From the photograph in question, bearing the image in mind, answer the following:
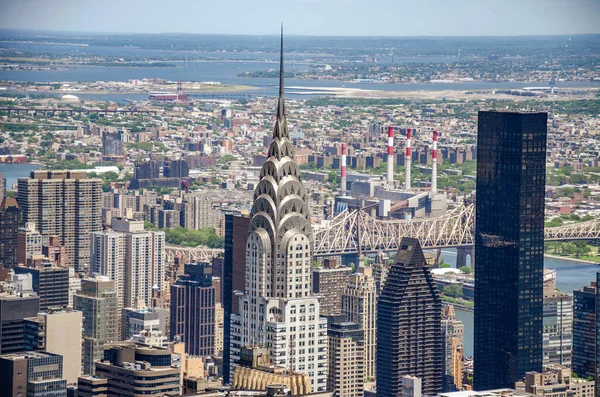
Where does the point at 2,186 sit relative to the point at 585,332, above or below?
above

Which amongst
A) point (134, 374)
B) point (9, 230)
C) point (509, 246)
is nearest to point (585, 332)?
point (509, 246)

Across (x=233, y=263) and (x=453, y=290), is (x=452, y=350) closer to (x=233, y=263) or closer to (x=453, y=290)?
(x=233, y=263)

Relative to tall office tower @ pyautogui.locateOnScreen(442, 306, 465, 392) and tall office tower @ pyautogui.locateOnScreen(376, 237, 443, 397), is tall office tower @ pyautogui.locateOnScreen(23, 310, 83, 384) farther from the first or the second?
tall office tower @ pyautogui.locateOnScreen(442, 306, 465, 392)

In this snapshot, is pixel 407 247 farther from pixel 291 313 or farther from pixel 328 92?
pixel 328 92

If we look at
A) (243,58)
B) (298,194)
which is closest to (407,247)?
(298,194)

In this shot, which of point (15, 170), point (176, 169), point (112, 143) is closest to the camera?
point (15, 170)

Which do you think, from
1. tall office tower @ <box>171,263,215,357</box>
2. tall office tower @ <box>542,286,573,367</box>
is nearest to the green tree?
tall office tower @ <box>171,263,215,357</box>

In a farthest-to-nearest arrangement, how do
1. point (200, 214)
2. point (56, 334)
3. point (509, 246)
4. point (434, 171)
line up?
point (434, 171), point (200, 214), point (509, 246), point (56, 334)
